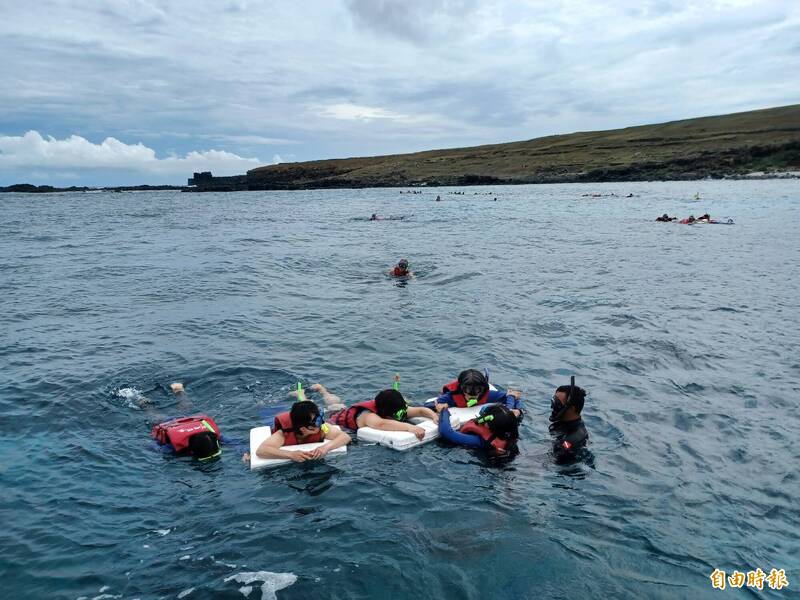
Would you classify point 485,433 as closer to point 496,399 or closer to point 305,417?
point 496,399

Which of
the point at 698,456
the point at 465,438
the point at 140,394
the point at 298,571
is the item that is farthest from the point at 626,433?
the point at 140,394

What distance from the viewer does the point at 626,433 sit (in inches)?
484

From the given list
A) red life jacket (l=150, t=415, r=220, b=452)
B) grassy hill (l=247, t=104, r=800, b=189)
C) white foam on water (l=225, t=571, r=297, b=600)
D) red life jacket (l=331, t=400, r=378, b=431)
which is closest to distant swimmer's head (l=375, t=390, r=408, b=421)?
red life jacket (l=331, t=400, r=378, b=431)

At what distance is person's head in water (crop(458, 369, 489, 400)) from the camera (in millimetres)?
12445

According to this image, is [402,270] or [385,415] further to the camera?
[402,270]

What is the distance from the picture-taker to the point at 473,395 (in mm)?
12656

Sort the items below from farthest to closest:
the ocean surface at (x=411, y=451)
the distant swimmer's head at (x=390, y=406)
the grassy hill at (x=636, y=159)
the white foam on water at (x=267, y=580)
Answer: the grassy hill at (x=636, y=159)
the distant swimmer's head at (x=390, y=406)
the ocean surface at (x=411, y=451)
the white foam on water at (x=267, y=580)

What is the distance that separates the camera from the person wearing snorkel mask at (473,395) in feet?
41.0

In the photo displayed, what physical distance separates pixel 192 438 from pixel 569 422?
7240 millimetres

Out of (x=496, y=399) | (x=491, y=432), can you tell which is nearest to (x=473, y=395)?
(x=496, y=399)

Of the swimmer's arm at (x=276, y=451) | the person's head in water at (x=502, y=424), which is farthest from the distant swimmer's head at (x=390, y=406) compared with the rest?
the swimmer's arm at (x=276, y=451)

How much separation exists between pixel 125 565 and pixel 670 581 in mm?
7315

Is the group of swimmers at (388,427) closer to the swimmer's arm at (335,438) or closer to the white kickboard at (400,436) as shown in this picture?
the swimmer's arm at (335,438)

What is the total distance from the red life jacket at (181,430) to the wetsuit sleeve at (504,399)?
5830mm
